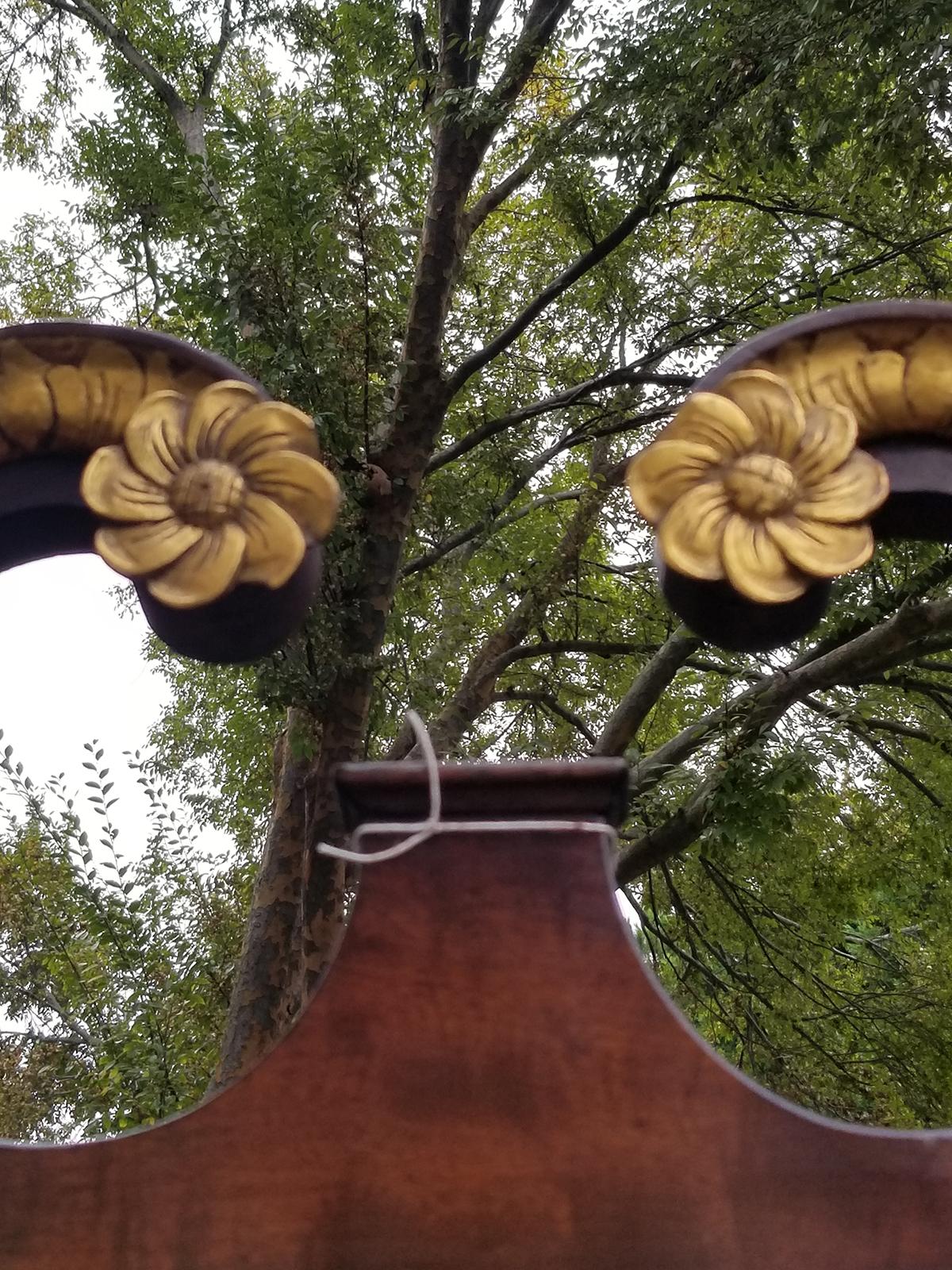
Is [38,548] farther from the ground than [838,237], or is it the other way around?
[838,237]

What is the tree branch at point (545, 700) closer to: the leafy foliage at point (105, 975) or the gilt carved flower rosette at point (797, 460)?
the leafy foliage at point (105, 975)

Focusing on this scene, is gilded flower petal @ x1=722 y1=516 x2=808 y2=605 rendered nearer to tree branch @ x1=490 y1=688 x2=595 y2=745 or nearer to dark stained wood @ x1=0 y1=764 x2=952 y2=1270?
dark stained wood @ x1=0 y1=764 x2=952 y2=1270

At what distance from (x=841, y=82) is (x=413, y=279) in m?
1.70

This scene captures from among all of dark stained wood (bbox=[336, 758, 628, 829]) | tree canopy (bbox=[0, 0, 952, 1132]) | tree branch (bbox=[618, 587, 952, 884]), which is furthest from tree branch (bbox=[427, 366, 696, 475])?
dark stained wood (bbox=[336, 758, 628, 829])

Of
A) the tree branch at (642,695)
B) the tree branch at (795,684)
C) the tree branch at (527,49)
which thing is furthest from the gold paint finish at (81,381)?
the tree branch at (642,695)

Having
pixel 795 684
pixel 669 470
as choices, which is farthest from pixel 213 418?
pixel 795 684

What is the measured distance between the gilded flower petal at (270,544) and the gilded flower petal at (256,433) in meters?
0.03

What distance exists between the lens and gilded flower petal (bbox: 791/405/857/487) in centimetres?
76

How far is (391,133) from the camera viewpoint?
3.78 meters

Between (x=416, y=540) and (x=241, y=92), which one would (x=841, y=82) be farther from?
(x=241, y=92)

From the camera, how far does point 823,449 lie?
0.76 m

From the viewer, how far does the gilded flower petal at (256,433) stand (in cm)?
77

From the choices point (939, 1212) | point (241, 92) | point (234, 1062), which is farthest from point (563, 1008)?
point (241, 92)

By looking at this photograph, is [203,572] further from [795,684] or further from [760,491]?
[795,684]
